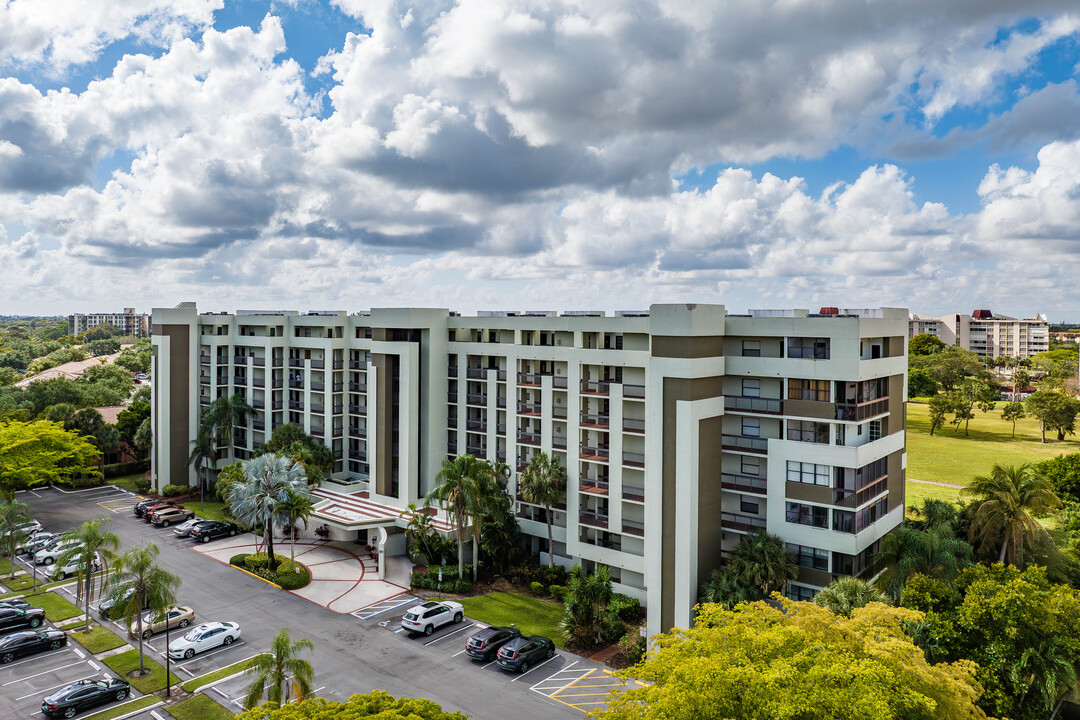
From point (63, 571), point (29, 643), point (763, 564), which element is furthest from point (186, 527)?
point (763, 564)

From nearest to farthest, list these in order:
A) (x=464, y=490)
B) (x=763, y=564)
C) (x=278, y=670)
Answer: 1. (x=278, y=670)
2. (x=763, y=564)
3. (x=464, y=490)

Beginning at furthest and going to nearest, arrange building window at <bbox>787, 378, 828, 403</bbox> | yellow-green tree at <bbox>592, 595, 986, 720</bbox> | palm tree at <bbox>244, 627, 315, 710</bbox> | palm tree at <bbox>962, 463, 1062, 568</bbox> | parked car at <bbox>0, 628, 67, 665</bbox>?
palm tree at <bbox>962, 463, 1062, 568</bbox>, building window at <bbox>787, 378, 828, 403</bbox>, parked car at <bbox>0, 628, 67, 665</bbox>, palm tree at <bbox>244, 627, 315, 710</bbox>, yellow-green tree at <bbox>592, 595, 986, 720</bbox>

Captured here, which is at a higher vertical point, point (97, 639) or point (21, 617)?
point (21, 617)

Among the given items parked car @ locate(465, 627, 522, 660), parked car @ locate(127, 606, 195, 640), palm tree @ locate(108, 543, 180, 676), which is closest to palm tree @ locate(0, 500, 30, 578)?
parked car @ locate(127, 606, 195, 640)

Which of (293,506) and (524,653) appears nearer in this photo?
(524,653)

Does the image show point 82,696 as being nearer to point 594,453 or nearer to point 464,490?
point 464,490

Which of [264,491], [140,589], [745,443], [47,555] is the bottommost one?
[47,555]

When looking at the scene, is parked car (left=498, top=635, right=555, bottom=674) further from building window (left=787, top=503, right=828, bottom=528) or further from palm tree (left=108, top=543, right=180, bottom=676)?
palm tree (left=108, top=543, right=180, bottom=676)
